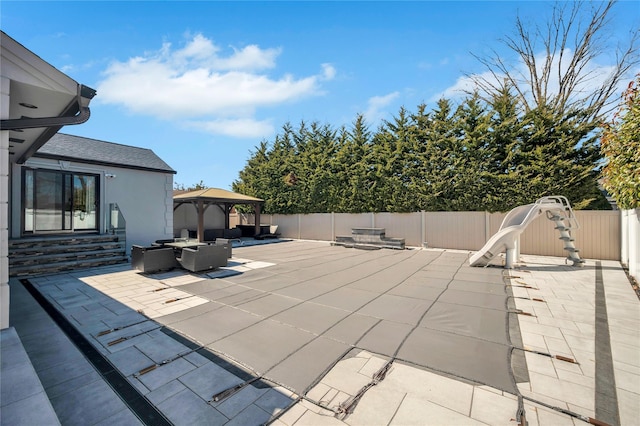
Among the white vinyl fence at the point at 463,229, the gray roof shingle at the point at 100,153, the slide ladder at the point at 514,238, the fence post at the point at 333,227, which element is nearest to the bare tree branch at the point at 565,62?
the white vinyl fence at the point at 463,229

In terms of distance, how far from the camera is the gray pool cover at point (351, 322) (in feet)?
9.32

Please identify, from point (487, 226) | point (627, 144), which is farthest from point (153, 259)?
point (487, 226)

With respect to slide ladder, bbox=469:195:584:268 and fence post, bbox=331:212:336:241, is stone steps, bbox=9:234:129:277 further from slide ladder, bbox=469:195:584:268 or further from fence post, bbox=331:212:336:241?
slide ladder, bbox=469:195:584:268

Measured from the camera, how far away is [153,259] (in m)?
6.94

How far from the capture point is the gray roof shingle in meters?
8.90

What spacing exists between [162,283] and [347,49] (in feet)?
28.8

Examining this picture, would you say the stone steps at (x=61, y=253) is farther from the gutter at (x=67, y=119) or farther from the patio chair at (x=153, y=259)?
the gutter at (x=67, y=119)

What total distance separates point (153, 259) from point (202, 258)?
4.16ft

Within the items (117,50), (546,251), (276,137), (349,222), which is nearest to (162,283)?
(117,50)

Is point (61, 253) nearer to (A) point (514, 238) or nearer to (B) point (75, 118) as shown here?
(B) point (75, 118)

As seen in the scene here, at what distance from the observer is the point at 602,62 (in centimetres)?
1345

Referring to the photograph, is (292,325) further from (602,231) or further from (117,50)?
(602,231)

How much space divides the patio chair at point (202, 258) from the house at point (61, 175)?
306cm

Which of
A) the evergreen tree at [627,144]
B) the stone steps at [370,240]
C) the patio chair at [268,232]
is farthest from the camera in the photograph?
the patio chair at [268,232]
